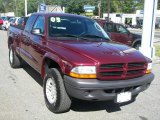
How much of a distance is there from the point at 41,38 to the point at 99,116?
205cm

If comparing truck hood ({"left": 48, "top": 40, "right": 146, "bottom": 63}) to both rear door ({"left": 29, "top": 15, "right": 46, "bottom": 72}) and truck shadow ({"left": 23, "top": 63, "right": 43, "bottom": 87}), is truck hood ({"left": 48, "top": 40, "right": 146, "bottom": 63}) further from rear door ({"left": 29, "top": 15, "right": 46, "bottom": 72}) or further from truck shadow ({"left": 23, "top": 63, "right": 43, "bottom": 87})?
truck shadow ({"left": 23, "top": 63, "right": 43, "bottom": 87})

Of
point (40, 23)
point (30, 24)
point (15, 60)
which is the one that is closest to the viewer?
point (40, 23)

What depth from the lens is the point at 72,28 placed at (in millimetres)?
6402

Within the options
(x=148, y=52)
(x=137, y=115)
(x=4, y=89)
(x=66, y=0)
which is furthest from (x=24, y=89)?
(x=66, y=0)

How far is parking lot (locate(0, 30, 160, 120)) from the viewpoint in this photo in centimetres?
536

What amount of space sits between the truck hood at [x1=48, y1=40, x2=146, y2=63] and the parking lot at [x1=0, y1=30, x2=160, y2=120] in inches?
41.7

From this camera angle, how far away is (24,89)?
699 cm

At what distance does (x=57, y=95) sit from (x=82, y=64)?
2.56 ft

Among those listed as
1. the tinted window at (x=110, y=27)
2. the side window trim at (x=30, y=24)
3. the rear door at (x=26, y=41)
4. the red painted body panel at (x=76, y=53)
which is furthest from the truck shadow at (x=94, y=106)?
the tinted window at (x=110, y=27)

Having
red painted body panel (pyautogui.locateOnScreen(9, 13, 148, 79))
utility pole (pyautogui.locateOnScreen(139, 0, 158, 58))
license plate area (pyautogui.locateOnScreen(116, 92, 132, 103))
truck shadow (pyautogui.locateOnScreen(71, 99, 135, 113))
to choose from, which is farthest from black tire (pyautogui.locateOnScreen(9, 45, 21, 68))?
utility pole (pyautogui.locateOnScreen(139, 0, 158, 58))

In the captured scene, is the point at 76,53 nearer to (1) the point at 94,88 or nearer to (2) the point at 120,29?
(1) the point at 94,88

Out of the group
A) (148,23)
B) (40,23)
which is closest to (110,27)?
(148,23)

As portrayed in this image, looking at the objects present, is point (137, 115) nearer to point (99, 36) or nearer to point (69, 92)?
point (69, 92)

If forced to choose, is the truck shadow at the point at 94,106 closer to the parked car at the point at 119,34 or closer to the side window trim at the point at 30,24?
the side window trim at the point at 30,24
